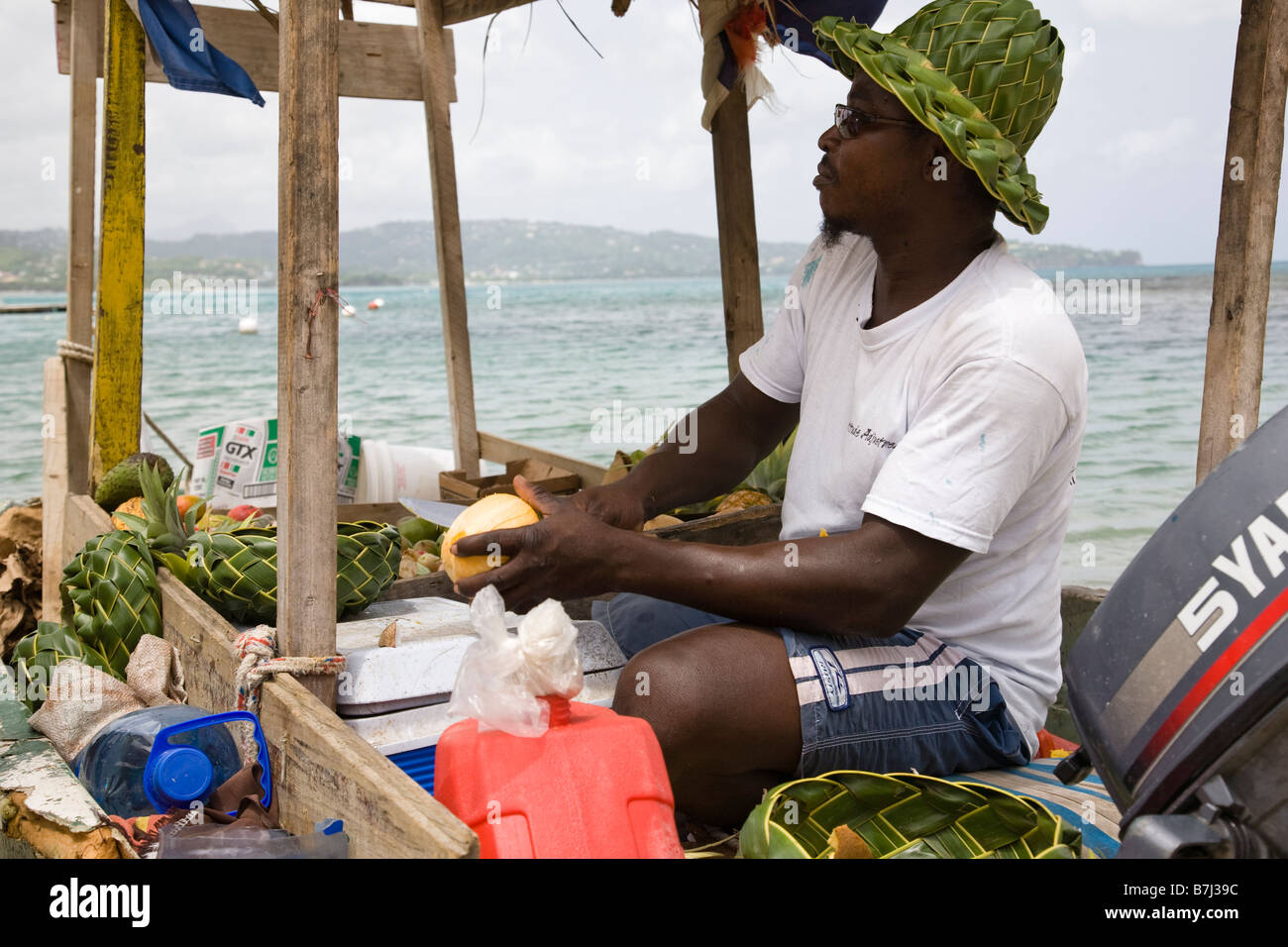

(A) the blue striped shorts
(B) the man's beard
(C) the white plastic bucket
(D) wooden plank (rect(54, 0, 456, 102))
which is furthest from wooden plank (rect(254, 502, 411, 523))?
(A) the blue striped shorts

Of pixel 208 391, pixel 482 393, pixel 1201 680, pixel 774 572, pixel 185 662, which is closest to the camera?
pixel 1201 680

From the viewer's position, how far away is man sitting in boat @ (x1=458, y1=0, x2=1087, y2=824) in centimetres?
211

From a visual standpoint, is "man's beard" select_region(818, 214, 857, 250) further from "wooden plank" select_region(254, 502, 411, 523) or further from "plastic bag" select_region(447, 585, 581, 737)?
"wooden plank" select_region(254, 502, 411, 523)

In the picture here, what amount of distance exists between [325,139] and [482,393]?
2047 centimetres

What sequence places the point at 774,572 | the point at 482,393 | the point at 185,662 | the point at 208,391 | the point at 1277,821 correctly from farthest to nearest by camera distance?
the point at 482,393 → the point at 208,391 → the point at 185,662 → the point at 774,572 → the point at 1277,821

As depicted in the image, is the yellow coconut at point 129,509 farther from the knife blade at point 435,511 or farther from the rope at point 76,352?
the knife blade at point 435,511

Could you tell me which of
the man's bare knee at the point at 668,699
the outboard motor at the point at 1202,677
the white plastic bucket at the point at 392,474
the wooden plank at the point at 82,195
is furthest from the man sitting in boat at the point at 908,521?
the white plastic bucket at the point at 392,474

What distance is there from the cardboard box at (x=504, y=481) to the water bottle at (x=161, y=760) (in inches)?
94.6

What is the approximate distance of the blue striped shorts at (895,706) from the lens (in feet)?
7.20
